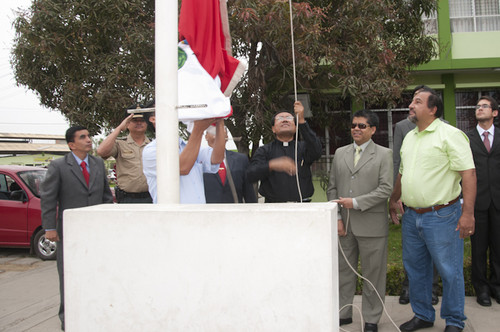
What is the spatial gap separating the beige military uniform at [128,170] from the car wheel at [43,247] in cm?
408

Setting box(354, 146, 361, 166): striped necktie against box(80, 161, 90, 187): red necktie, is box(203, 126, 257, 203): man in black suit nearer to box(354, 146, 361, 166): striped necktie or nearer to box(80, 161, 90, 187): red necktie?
box(354, 146, 361, 166): striped necktie

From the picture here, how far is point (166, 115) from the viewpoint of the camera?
2473 mm

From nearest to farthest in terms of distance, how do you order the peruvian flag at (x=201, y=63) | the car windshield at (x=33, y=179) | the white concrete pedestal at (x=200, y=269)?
the white concrete pedestal at (x=200, y=269) < the peruvian flag at (x=201, y=63) < the car windshield at (x=33, y=179)

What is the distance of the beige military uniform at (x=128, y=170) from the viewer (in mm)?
4816

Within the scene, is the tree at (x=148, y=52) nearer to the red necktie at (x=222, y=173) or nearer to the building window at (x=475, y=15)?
the red necktie at (x=222, y=173)

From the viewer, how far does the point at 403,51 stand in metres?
9.66

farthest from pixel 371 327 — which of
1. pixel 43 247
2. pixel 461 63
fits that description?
pixel 461 63

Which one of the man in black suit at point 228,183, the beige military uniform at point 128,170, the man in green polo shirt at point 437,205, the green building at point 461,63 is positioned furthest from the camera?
the green building at point 461,63

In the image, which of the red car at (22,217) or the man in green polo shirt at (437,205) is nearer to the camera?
the man in green polo shirt at (437,205)

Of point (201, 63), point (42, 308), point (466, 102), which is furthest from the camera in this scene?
point (466, 102)

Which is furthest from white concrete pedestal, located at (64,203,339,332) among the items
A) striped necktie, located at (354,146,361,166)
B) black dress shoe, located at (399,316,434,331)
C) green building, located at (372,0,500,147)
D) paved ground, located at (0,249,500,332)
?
green building, located at (372,0,500,147)

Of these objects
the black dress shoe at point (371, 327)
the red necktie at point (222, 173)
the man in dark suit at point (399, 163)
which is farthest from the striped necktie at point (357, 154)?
the black dress shoe at point (371, 327)

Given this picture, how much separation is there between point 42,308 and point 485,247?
4.79 m

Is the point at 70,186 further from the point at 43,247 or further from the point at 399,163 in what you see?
the point at 43,247
